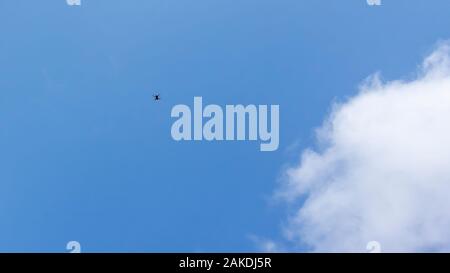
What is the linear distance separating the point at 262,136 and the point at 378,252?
9.35 ft

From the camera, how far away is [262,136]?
11195 mm

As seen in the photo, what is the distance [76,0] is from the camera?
11.5 metres
